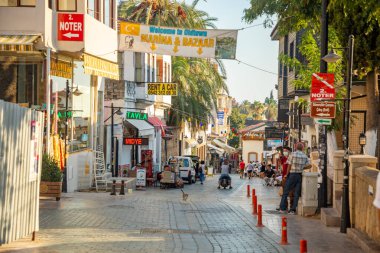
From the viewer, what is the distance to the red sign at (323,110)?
18234 mm

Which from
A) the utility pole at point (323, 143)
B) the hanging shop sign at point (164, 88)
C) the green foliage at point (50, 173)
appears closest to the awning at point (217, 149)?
the hanging shop sign at point (164, 88)

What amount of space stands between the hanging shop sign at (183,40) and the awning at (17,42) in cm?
408

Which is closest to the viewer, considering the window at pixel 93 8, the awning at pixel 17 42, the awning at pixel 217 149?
the awning at pixel 17 42

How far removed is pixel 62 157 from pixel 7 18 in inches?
211

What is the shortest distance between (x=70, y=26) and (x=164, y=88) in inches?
739

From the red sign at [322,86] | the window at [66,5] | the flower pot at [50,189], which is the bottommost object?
the flower pot at [50,189]

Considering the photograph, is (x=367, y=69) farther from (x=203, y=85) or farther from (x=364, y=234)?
(x=203, y=85)

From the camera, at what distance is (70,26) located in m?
25.6

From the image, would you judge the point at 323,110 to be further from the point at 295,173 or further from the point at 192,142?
the point at 192,142

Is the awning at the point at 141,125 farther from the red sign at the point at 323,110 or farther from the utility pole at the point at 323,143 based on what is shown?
the red sign at the point at 323,110

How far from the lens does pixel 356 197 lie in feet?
51.5

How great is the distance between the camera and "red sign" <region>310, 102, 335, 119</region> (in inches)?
718

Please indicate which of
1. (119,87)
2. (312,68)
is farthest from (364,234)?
(119,87)

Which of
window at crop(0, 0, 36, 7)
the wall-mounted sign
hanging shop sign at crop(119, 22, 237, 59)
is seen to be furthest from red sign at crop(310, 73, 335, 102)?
the wall-mounted sign
